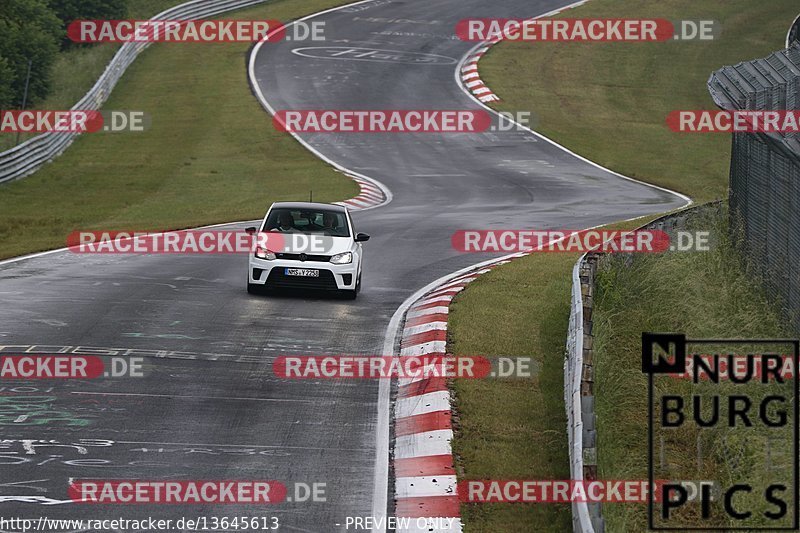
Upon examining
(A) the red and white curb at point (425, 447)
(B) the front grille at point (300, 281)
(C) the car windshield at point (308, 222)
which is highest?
(C) the car windshield at point (308, 222)

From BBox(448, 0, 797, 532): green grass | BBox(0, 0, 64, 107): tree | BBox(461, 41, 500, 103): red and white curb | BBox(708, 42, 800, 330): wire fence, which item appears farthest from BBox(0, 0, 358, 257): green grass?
BBox(708, 42, 800, 330): wire fence

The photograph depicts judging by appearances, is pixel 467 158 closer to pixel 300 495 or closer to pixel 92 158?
pixel 92 158

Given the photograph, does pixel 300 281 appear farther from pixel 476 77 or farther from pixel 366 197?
pixel 476 77

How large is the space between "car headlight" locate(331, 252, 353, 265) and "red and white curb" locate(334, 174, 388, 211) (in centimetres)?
1227

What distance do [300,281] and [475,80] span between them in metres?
33.8

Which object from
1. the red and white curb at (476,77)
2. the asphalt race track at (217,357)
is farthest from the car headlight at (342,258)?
the red and white curb at (476,77)

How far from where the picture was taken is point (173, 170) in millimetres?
37781

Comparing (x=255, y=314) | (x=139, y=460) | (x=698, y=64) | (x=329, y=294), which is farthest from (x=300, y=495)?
(x=698, y=64)

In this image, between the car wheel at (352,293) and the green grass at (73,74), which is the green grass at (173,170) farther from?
the car wheel at (352,293)

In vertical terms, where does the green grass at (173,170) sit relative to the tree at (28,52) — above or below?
below

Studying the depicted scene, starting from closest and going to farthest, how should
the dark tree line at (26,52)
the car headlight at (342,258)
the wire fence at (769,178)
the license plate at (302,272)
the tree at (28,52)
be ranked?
the wire fence at (769,178)
the license plate at (302,272)
the car headlight at (342,258)
the dark tree line at (26,52)
the tree at (28,52)

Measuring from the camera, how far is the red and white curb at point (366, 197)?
31.3 meters

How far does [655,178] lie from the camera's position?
38.8 metres

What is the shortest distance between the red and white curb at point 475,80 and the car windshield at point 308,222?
29459mm
